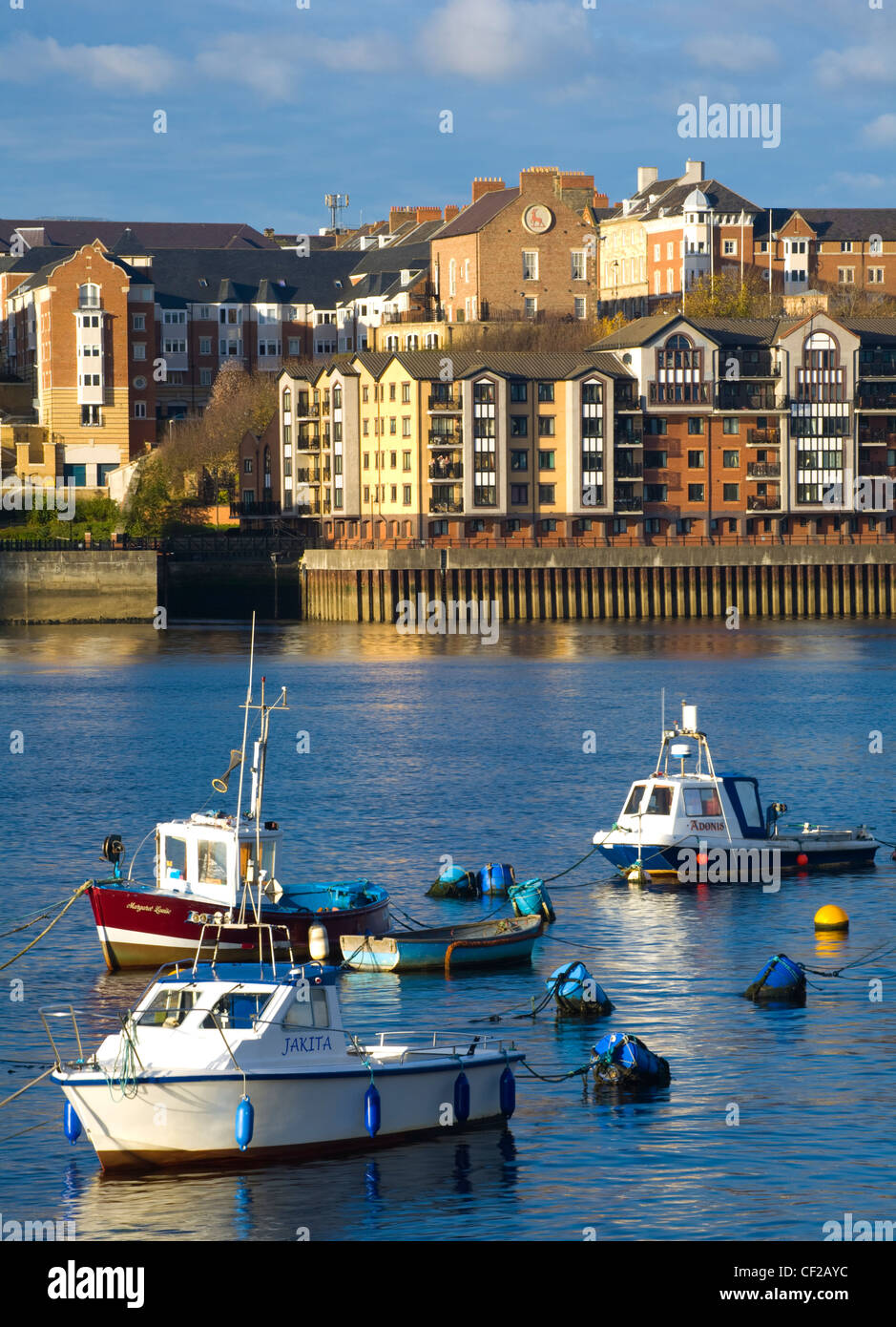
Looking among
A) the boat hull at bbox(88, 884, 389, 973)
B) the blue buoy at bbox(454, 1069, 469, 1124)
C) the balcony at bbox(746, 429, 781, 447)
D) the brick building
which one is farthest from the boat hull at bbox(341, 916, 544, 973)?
the brick building

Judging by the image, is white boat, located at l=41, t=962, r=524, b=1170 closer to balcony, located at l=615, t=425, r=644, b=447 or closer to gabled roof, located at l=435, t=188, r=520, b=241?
balcony, located at l=615, t=425, r=644, b=447

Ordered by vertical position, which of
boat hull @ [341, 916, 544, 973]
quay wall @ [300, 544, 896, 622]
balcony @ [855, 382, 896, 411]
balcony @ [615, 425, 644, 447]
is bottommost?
boat hull @ [341, 916, 544, 973]

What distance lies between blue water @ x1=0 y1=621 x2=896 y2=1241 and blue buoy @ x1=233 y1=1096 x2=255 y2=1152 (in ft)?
2.26

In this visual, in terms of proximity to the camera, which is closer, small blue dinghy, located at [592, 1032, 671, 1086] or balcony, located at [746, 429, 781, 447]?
small blue dinghy, located at [592, 1032, 671, 1086]

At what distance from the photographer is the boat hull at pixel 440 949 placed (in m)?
39.9

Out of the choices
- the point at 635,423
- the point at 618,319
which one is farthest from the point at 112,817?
the point at 618,319

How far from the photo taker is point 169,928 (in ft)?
128

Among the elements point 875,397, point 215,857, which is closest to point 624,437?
point 875,397

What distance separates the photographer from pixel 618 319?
185750 mm

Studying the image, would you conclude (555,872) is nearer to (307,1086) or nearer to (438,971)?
(438,971)

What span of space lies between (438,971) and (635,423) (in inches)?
4731

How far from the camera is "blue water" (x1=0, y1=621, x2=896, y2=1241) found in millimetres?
27062

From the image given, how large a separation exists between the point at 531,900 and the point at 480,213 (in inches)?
6148

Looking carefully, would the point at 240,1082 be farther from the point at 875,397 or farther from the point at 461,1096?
the point at 875,397
